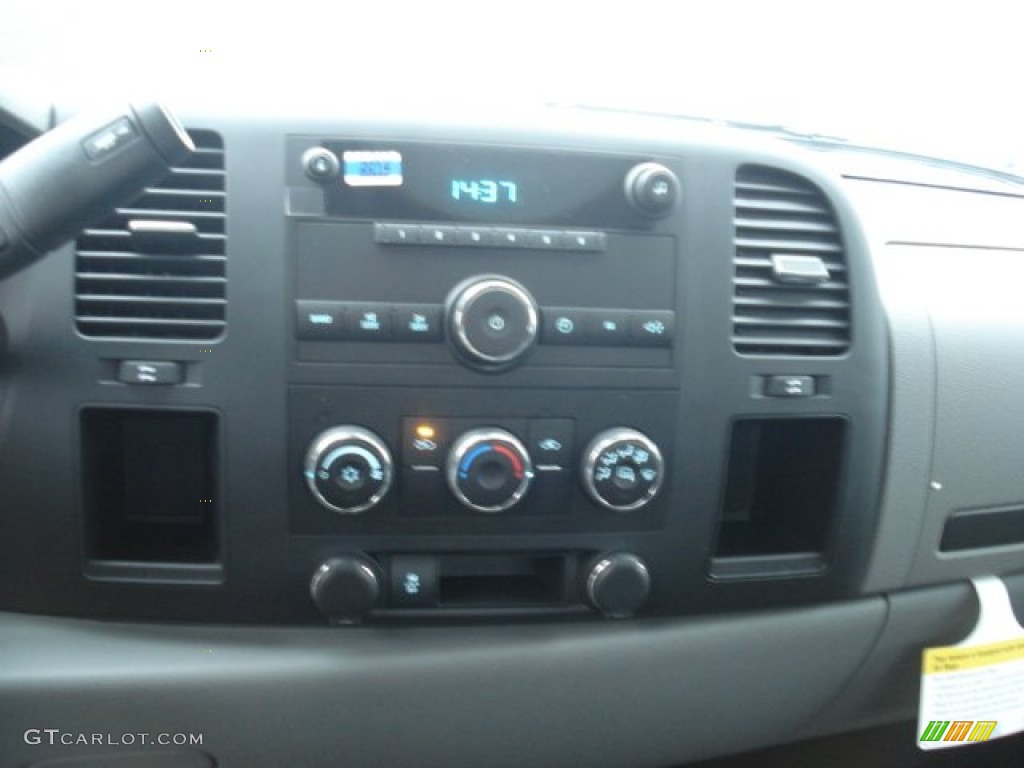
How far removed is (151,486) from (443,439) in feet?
1.24

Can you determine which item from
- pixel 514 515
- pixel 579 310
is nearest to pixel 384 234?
pixel 579 310

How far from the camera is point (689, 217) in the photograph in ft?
3.31

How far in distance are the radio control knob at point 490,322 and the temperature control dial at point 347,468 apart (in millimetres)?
143

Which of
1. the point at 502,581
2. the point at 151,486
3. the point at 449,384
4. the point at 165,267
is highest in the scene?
the point at 165,267

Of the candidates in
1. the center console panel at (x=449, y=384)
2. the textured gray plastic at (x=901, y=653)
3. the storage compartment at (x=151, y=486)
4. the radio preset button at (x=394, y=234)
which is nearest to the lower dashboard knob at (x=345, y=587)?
the center console panel at (x=449, y=384)

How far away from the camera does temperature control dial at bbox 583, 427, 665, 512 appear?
98 cm

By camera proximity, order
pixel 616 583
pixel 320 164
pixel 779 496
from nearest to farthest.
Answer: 1. pixel 320 164
2. pixel 616 583
3. pixel 779 496

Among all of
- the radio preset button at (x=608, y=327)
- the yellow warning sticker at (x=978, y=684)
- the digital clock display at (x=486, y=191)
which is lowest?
the yellow warning sticker at (x=978, y=684)

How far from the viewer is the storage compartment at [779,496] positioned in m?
1.12

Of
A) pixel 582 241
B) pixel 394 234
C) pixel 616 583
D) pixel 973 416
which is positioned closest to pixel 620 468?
pixel 616 583

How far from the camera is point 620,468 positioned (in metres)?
0.99

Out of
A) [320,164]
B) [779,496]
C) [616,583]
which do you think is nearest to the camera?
[320,164]

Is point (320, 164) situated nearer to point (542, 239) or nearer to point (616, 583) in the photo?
point (542, 239)

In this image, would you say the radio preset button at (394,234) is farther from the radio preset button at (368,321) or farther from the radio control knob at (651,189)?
the radio control knob at (651,189)
